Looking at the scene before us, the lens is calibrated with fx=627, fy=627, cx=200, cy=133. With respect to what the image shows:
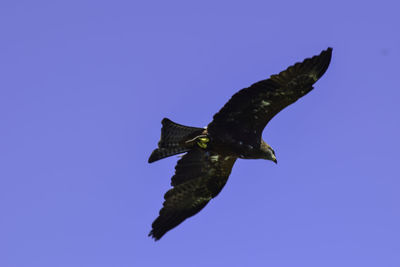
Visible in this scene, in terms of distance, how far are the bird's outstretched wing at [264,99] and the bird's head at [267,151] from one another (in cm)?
24

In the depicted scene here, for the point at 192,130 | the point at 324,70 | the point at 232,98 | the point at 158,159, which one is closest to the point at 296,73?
the point at 324,70

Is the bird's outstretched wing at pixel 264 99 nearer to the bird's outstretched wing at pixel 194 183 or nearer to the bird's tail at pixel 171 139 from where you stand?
the bird's tail at pixel 171 139

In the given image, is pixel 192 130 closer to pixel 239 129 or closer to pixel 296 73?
pixel 239 129

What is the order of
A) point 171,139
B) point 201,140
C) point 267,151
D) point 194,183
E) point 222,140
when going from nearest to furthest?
point 222,140 → point 201,140 → point 267,151 → point 171,139 → point 194,183

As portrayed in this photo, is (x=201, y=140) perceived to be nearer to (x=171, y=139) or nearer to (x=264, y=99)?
(x=171, y=139)

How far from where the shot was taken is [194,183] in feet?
48.5

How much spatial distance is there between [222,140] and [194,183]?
1858 millimetres

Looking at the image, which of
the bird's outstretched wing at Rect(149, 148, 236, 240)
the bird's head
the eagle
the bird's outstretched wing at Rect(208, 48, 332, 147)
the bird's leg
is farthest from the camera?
the bird's outstretched wing at Rect(149, 148, 236, 240)

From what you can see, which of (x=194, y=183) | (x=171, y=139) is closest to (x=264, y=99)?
(x=171, y=139)

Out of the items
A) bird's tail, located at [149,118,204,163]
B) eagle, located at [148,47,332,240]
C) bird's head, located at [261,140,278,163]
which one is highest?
bird's tail, located at [149,118,204,163]

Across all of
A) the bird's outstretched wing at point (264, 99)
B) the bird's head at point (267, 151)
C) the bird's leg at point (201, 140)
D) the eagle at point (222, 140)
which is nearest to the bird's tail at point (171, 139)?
the eagle at point (222, 140)

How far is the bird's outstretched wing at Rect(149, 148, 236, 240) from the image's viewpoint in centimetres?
1432

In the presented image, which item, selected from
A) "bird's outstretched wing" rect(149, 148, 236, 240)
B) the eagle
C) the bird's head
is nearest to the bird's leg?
the eagle

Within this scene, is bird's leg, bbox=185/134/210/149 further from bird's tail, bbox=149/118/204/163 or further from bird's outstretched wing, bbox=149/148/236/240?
bird's outstretched wing, bbox=149/148/236/240
